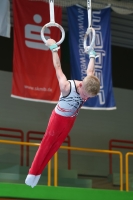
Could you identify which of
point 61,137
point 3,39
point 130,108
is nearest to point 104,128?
point 130,108

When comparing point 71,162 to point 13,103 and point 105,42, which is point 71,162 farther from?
point 105,42

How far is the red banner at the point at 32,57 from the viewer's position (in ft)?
32.7

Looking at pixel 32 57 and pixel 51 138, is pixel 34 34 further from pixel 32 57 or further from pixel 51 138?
pixel 51 138

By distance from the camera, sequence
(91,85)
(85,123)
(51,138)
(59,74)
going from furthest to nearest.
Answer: (85,123), (51,138), (59,74), (91,85)

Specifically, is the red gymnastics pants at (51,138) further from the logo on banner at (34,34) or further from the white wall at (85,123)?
the white wall at (85,123)

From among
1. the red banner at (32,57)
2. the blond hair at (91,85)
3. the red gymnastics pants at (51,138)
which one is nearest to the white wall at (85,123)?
the red banner at (32,57)

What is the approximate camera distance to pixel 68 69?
43.0 ft

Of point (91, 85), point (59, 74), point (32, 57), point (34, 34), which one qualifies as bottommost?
point (91, 85)

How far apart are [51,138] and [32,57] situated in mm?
3772

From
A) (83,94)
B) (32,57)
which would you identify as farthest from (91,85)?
(32,57)

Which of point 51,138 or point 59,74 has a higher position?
point 59,74

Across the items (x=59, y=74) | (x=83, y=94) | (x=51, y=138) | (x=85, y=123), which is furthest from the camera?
(x=85, y=123)

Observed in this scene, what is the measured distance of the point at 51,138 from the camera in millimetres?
6613

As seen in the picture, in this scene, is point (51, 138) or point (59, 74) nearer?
point (59, 74)
